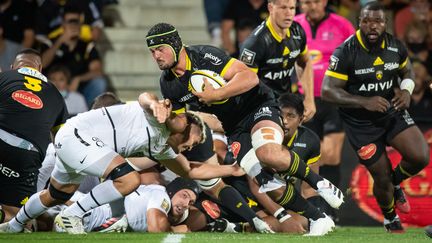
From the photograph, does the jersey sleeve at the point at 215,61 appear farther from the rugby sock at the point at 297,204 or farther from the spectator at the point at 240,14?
the spectator at the point at 240,14

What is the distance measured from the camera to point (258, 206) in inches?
418

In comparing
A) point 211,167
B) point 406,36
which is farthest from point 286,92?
point 406,36

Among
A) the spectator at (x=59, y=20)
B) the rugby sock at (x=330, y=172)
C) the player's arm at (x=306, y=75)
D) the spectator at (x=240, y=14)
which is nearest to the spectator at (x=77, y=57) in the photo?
the spectator at (x=59, y=20)

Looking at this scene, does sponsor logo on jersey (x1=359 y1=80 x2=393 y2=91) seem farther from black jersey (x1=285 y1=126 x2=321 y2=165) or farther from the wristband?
black jersey (x1=285 y1=126 x2=321 y2=165)

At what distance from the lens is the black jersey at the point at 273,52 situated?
10172 millimetres

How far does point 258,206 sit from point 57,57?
4.65 m

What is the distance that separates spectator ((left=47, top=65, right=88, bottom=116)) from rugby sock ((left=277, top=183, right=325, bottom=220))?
15.5 ft

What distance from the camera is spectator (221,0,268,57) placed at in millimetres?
14070

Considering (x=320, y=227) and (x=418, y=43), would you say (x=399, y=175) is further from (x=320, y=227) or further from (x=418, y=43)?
(x=418, y=43)

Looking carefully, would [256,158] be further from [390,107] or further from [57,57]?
[57,57]

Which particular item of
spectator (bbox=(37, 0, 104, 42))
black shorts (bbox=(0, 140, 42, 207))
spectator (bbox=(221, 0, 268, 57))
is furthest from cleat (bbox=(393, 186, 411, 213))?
spectator (bbox=(37, 0, 104, 42))

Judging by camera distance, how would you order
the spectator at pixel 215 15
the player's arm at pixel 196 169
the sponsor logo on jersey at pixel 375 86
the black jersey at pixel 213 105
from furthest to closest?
1. the spectator at pixel 215 15
2. the sponsor logo on jersey at pixel 375 86
3. the player's arm at pixel 196 169
4. the black jersey at pixel 213 105

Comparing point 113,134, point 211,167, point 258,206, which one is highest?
point 113,134

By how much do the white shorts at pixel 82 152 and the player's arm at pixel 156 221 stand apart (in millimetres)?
984
